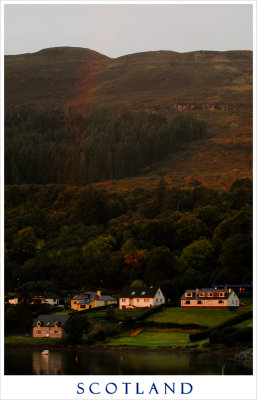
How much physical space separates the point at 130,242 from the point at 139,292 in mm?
26172

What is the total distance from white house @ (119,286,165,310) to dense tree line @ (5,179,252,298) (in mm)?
2004

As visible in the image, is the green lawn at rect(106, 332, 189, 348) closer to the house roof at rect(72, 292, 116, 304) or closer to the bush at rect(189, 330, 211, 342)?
the bush at rect(189, 330, 211, 342)

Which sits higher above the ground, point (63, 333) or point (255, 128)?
point (255, 128)

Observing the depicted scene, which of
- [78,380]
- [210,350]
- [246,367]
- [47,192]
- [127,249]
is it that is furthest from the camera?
[47,192]

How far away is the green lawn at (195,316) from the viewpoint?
72.4 metres

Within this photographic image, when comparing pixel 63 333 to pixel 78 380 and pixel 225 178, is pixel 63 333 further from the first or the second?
pixel 225 178

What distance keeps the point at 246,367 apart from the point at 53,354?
18.3 metres

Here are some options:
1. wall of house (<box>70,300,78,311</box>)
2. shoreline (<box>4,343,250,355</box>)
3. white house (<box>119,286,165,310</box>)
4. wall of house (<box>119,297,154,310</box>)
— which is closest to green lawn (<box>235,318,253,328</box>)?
shoreline (<box>4,343,250,355</box>)

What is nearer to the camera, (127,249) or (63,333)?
(63,333)

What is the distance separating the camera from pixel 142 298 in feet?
279

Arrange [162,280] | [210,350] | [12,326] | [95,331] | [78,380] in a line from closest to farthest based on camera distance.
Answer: [78,380], [210,350], [95,331], [12,326], [162,280]

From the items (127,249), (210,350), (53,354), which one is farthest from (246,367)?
(127,249)

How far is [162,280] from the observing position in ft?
306

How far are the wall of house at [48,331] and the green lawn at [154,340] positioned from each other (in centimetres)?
644
